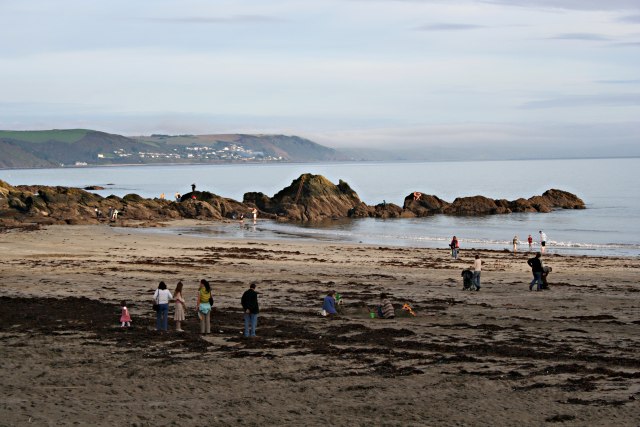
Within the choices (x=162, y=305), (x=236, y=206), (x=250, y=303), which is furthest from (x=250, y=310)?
(x=236, y=206)

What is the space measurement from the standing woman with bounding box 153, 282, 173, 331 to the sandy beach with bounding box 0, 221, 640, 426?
1.03 feet

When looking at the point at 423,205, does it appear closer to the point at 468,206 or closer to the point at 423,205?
the point at 423,205

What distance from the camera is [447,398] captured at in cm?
1516

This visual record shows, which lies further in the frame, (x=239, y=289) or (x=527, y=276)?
(x=527, y=276)

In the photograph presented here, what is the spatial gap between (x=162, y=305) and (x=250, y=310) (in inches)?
91.9


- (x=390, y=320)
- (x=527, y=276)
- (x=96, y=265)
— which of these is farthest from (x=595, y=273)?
(x=96, y=265)

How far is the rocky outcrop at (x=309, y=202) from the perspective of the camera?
81.2m

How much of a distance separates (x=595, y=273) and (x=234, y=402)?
1003 inches

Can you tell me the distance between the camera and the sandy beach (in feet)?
47.1

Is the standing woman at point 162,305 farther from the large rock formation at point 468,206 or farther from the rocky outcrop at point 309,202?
the large rock formation at point 468,206

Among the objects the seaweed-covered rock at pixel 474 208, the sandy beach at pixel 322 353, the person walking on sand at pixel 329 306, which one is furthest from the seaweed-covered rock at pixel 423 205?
the person walking on sand at pixel 329 306

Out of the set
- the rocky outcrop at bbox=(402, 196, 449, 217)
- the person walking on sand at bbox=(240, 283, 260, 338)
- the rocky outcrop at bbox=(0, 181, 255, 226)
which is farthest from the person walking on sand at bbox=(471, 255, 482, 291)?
the rocky outcrop at bbox=(402, 196, 449, 217)

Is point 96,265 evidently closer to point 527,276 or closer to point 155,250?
point 155,250

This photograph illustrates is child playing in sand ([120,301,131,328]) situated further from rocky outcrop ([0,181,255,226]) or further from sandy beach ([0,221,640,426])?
rocky outcrop ([0,181,255,226])
